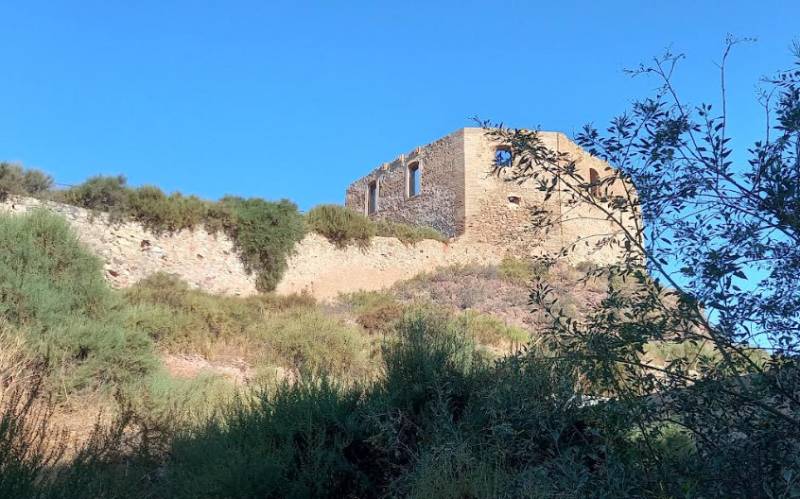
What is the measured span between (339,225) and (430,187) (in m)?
8.04

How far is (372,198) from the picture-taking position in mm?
30172

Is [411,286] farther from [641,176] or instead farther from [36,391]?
[641,176]

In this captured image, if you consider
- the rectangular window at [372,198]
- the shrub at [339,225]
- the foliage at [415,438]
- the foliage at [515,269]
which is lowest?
the foliage at [415,438]

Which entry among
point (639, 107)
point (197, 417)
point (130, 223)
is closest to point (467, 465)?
point (639, 107)

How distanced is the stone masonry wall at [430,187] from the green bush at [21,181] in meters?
14.9

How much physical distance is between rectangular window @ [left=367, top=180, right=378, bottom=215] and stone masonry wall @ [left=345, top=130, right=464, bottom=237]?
0.91ft

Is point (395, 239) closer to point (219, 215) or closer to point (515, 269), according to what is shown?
point (515, 269)

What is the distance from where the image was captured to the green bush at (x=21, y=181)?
43.1 feet

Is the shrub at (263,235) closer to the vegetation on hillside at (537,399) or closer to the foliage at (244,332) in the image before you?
the foliage at (244,332)

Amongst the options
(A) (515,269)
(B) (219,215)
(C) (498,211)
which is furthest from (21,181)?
(C) (498,211)

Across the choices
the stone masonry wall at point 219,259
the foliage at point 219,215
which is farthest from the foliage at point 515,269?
the foliage at point 219,215

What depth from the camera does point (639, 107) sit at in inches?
130

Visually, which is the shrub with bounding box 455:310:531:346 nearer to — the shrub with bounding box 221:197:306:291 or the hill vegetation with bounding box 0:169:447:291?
the shrub with bounding box 221:197:306:291

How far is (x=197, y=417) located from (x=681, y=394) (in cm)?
466
